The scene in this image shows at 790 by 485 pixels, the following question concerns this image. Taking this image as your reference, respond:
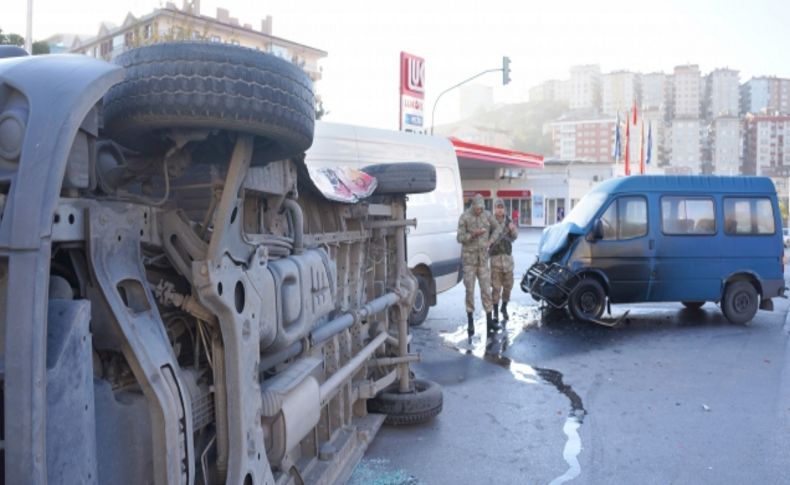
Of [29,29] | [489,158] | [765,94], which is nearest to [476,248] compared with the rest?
[29,29]

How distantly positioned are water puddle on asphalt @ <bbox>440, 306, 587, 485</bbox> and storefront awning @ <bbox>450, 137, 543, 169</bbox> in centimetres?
2044

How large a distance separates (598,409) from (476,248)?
3990 millimetres

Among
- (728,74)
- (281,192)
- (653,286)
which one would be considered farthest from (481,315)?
(728,74)

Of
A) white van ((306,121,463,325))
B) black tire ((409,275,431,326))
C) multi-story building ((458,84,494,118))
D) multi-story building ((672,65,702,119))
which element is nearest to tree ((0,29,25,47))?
white van ((306,121,463,325))

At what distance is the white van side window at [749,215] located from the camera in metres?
10.3

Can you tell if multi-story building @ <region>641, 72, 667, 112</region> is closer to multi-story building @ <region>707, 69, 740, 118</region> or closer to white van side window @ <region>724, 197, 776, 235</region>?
multi-story building @ <region>707, 69, 740, 118</region>

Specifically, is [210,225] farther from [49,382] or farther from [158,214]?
[49,382]

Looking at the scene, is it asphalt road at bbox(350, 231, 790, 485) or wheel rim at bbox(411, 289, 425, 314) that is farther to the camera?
wheel rim at bbox(411, 289, 425, 314)

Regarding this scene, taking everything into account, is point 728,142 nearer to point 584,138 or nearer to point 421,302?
point 584,138

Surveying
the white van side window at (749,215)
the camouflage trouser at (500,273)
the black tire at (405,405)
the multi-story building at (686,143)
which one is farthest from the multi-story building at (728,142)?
the black tire at (405,405)

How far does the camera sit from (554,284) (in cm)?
999

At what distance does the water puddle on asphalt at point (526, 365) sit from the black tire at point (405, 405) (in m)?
1.05

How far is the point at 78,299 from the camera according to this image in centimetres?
178

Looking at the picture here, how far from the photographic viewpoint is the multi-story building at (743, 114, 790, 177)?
3329 inches
